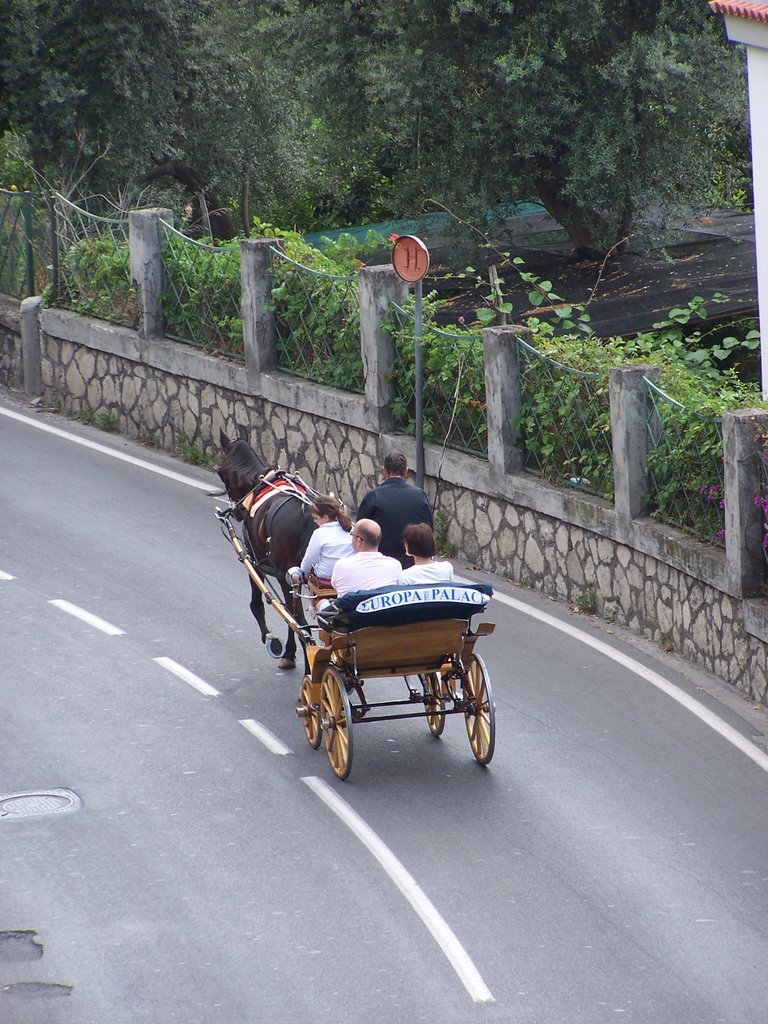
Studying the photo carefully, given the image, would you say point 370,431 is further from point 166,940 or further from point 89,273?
point 166,940

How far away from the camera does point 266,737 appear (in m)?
11.2

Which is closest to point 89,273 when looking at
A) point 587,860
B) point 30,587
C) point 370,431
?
point 370,431

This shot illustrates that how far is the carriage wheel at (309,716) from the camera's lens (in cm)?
1080

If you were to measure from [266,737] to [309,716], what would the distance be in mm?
515

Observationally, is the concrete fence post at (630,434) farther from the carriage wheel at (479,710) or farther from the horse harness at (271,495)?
the carriage wheel at (479,710)

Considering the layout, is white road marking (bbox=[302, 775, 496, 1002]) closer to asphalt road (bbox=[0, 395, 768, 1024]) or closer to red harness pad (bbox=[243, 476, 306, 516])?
asphalt road (bbox=[0, 395, 768, 1024])

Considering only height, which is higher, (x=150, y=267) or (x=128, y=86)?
(x=128, y=86)

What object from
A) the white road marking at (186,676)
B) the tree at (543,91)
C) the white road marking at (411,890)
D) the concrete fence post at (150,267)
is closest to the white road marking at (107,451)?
the concrete fence post at (150,267)

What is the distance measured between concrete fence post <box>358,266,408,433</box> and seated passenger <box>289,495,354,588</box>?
5698 millimetres

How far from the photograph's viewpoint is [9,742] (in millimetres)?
10922

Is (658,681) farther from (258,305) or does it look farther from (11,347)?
(11,347)

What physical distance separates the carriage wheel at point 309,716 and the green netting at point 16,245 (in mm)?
13547

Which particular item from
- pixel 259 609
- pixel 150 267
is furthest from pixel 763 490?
pixel 150 267

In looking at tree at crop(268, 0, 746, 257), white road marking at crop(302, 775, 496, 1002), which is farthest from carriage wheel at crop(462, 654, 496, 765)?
tree at crop(268, 0, 746, 257)
